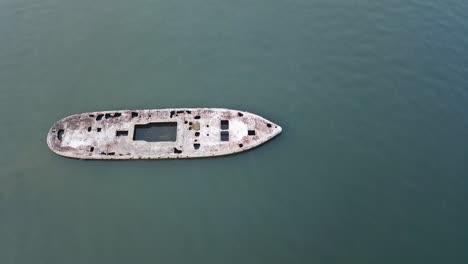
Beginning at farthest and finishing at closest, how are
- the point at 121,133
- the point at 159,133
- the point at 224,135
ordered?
the point at 159,133 → the point at 121,133 → the point at 224,135

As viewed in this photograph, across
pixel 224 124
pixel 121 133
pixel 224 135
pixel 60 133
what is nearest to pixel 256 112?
pixel 224 124

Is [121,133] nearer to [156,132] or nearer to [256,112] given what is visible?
[156,132]

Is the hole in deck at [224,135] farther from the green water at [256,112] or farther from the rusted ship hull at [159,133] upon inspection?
the green water at [256,112]

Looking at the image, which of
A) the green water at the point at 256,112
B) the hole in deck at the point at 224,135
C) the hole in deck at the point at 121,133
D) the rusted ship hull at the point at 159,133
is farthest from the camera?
the hole in deck at the point at 121,133

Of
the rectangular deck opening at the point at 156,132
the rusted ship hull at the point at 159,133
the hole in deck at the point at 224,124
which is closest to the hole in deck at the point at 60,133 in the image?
the rusted ship hull at the point at 159,133

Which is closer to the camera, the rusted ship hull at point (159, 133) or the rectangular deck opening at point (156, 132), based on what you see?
the rusted ship hull at point (159, 133)

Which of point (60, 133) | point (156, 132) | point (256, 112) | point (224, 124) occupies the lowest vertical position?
point (60, 133)
